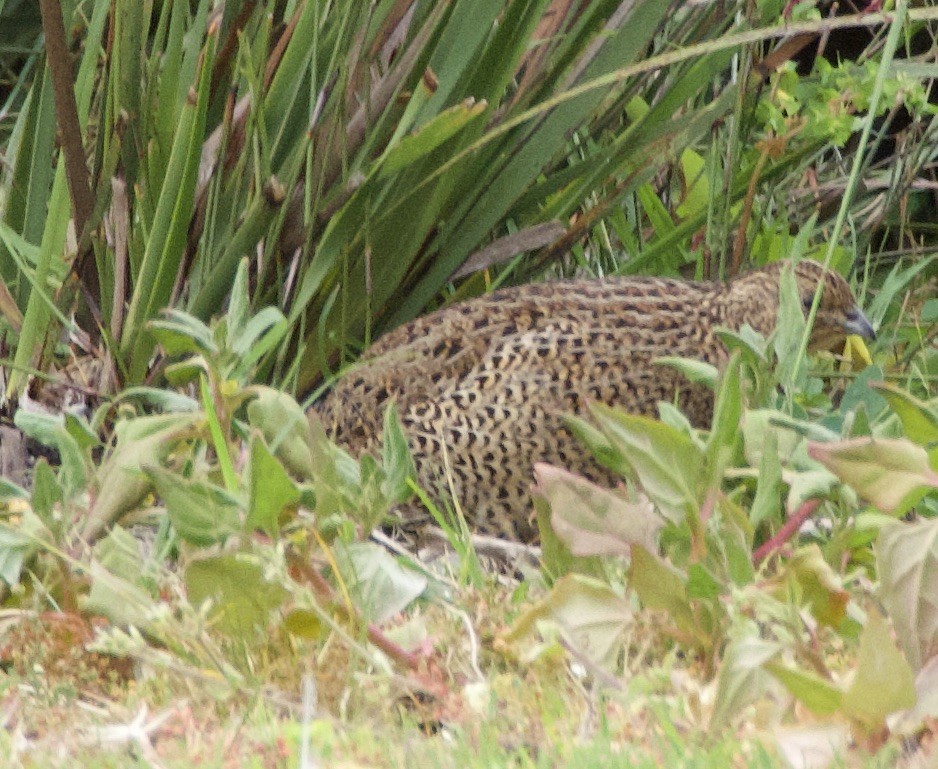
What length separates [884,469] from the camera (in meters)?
1.88

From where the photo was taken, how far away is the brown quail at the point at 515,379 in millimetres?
2889

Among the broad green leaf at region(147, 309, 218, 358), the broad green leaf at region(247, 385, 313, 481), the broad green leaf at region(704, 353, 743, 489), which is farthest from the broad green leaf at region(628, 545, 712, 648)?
the broad green leaf at region(147, 309, 218, 358)

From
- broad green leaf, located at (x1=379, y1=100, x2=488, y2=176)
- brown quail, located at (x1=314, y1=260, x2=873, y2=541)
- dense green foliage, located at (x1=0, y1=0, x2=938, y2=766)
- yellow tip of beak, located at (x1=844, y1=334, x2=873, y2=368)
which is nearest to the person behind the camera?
dense green foliage, located at (x1=0, y1=0, x2=938, y2=766)

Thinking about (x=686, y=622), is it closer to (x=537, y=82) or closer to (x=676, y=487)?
(x=676, y=487)

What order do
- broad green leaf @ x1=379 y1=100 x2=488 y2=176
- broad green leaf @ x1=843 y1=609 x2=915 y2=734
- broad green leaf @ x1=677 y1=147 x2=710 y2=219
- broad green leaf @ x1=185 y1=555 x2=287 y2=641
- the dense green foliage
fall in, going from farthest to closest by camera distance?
1. broad green leaf @ x1=677 y1=147 x2=710 y2=219
2. broad green leaf @ x1=379 y1=100 x2=488 y2=176
3. broad green leaf @ x1=185 y1=555 x2=287 y2=641
4. the dense green foliage
5. broad green leaf @ x1=843 y1=609 x2=915 y2=734

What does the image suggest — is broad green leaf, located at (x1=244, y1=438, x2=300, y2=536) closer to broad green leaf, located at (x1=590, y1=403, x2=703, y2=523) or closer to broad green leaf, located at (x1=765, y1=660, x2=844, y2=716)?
broad green leaf, located at (x1=590, y1=403, x2=703, y2=523)

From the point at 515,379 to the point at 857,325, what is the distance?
870mm

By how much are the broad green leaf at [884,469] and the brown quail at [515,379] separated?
0.94 m

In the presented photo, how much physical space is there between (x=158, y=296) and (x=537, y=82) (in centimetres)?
87

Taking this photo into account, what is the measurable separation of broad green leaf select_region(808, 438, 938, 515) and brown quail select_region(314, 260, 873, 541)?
941 millimetres

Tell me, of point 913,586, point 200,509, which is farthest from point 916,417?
point 200,509

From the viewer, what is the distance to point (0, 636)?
2223 millimetres

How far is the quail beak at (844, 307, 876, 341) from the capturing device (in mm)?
3379

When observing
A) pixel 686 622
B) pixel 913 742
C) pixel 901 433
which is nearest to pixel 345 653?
pixel 686 622
